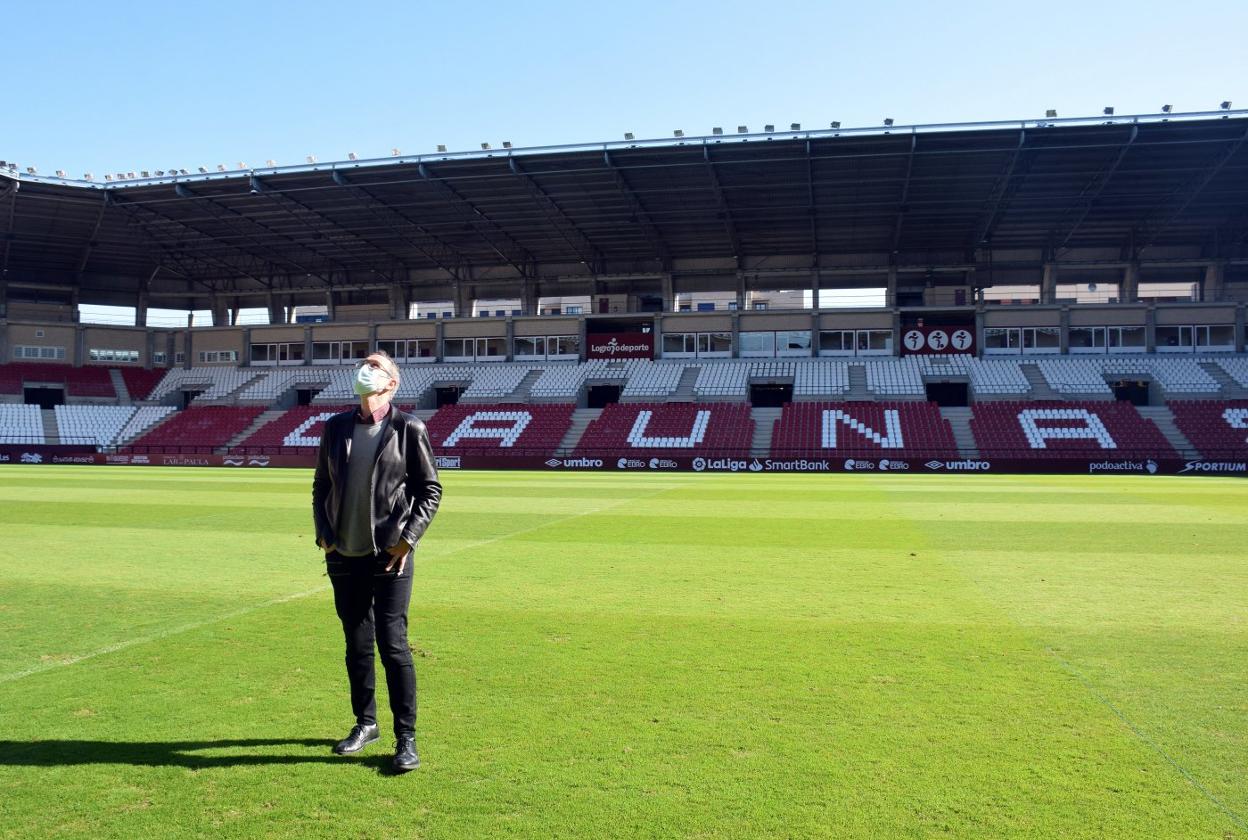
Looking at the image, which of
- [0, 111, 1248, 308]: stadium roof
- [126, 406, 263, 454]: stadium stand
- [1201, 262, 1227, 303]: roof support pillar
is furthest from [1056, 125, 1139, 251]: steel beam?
[126, 406, 263, 454]: stadium stand

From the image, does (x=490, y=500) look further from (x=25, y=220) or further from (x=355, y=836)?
(x=25, y=220)

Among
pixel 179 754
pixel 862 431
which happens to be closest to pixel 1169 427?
pixel 862 431

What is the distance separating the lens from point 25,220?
53.1m

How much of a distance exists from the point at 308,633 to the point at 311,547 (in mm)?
6109

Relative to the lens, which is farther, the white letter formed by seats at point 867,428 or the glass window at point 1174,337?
the glass window at point 1174,337

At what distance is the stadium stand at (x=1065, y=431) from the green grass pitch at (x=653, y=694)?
3080 centimetres

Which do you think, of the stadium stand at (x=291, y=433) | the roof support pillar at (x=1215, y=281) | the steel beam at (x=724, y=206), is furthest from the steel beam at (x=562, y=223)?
the roof support pillar at (x=1215, y=281)

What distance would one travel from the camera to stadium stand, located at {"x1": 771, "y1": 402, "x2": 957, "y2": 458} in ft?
140

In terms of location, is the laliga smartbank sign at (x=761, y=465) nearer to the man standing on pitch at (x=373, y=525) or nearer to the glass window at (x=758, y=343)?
the glass window at (x=758, y=343)

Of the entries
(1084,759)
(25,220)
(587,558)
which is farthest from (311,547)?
(25,220)

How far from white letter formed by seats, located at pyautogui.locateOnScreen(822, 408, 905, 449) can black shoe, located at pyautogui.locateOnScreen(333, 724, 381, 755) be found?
40552 mm

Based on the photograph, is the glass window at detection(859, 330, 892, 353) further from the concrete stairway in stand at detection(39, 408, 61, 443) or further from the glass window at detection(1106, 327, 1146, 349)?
the concrete stairway in stand at detection(39, 408, 61, 443)

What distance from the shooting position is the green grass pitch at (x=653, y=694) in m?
3.96

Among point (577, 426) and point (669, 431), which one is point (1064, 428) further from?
point (577, 426)
